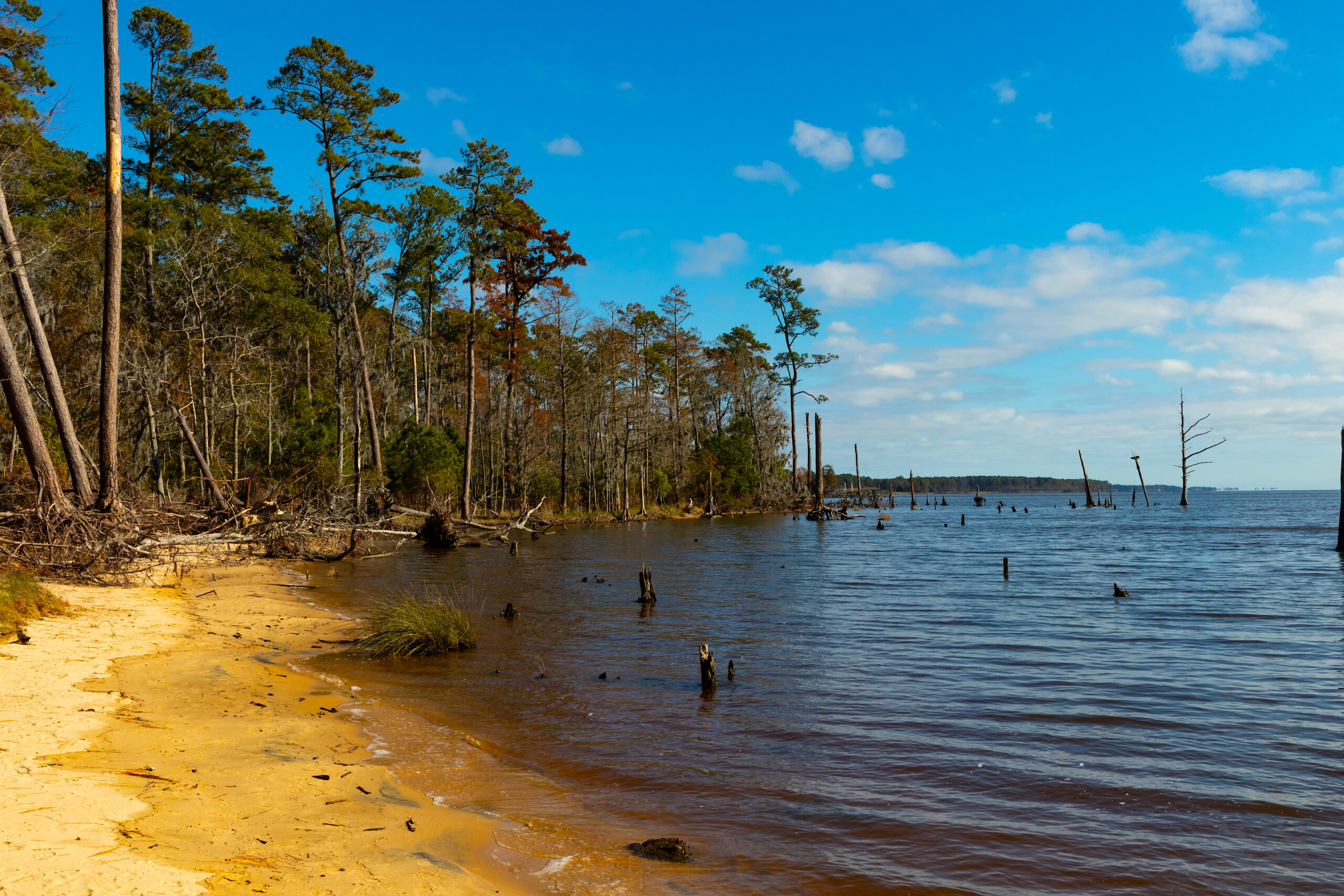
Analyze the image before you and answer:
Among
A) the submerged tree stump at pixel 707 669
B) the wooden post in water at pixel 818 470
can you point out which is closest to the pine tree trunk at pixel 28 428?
the submerged tree stump at pixel 707 669

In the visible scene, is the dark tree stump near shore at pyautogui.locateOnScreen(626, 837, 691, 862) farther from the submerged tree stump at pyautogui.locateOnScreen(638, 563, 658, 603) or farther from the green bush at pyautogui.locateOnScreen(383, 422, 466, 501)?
the green bush at pyautogui.locateOnScreen(383, 422, 466, 501)

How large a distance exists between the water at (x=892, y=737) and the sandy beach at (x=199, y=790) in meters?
0.55

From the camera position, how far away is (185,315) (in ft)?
83.2

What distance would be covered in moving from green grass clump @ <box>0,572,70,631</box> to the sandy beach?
268mm

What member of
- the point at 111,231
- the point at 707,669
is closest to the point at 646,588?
the point at 707,669

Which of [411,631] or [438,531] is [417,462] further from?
[411,631]

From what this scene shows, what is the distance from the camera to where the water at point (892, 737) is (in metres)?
5.27

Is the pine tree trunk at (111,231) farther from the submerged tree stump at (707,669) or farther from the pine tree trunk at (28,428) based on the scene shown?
the submerged tree stump at (707,669)

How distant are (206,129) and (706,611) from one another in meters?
27.7

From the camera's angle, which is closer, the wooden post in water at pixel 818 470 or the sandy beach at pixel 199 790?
the sandy beach at pixel 199 790

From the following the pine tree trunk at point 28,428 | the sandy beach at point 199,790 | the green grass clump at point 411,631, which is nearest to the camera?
the sandy beach at point 199,790

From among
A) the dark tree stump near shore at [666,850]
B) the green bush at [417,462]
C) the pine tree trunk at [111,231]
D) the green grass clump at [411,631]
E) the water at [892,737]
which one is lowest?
the water at [892,737]

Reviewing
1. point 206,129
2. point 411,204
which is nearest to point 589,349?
point 411,204

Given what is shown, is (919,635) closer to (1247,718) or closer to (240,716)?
(1247,718)
